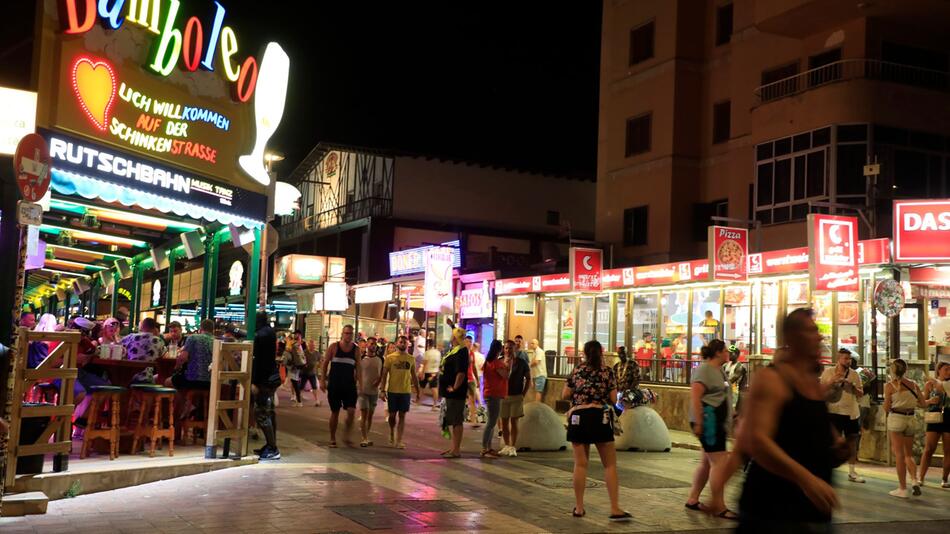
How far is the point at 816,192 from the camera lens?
78.2 ft

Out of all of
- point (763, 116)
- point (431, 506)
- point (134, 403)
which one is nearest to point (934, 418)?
point (431, 506)

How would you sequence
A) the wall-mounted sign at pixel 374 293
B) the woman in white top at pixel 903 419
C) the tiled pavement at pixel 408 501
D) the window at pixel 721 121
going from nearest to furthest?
the tiled pavement at pixel 408 501
the woman in white top at pixel 903 419
the window at pixel 721 121
the wall-mounted sign at pixel 374 293

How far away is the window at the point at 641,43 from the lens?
3173cm

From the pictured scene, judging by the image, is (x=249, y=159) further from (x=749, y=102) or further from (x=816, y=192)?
(x=749, y=102)

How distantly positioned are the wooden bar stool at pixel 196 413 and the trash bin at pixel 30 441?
10.8 ft

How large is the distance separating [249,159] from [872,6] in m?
17.5

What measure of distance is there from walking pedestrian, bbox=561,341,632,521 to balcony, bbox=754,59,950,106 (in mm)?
17375

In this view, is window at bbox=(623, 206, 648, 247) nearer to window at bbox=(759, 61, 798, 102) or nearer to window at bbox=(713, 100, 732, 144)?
window at bbox=(713, 100, 732, 144)

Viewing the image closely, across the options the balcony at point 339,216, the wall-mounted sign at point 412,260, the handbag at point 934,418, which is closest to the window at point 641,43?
the wall-mounted sign at point 412,260

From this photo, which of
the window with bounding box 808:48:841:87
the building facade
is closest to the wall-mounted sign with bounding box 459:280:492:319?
the building facade

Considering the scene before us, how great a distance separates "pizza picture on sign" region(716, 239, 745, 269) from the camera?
19969 millimetres

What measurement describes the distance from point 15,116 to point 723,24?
25.2 meters

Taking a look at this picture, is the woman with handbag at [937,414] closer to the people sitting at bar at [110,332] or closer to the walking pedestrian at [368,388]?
the walking pedestrian at [368,388]

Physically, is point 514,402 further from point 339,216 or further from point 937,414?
point 339,216
